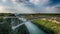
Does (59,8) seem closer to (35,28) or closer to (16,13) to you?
(35,28)

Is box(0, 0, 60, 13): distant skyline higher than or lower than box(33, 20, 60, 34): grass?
higher

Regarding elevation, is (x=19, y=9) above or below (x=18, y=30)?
above

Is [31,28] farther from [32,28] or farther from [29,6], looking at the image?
[29,6]

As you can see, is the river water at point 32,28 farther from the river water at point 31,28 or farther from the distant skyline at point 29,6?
the distant skyline at point 29,6

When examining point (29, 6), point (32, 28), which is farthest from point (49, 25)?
point (29, 6)

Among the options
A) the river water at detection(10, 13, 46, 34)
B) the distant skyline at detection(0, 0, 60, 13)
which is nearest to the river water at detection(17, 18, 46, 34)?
the river water at detection(10, 13, 46, 34)

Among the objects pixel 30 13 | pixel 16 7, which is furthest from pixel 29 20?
pixel 16 7

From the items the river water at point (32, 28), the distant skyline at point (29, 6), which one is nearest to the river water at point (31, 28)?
the river water at point (32, 28)

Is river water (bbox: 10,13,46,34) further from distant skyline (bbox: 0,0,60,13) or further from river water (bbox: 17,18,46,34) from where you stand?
distant skyline (bbox: 0,0,60,13)
